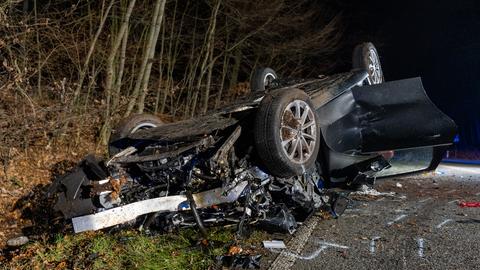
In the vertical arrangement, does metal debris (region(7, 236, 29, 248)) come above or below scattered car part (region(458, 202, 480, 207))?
above

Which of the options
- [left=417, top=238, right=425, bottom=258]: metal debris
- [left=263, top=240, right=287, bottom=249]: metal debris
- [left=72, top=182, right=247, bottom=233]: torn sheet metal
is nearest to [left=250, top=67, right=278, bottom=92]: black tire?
[left=72, top=182, right=247, bottom=233]: torn sheet metal

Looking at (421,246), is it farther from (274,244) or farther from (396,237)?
(274,244)

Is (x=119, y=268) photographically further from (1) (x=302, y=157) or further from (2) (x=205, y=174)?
(1) (x=302, y=157)

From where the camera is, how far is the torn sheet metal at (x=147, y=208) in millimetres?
3477

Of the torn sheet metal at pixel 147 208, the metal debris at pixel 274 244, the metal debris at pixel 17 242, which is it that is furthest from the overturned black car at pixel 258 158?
the metal debris at pixel 17 242

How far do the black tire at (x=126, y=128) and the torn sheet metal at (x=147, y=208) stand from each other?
121 centimetres

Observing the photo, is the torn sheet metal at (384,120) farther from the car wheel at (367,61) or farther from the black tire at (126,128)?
the black tire at (126,128)

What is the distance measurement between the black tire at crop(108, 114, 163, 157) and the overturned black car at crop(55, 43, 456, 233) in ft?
0.04

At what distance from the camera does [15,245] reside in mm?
4836

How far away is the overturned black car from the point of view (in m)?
3.88

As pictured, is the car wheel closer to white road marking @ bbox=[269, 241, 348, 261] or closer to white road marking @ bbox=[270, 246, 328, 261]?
white road marking @ bbox=[269, 241, 348, 261]

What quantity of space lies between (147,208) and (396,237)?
89.8 inches

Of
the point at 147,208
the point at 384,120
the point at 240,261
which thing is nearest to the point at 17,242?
the point at 147,208

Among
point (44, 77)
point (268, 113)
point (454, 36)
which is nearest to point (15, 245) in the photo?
point (268, 113)
